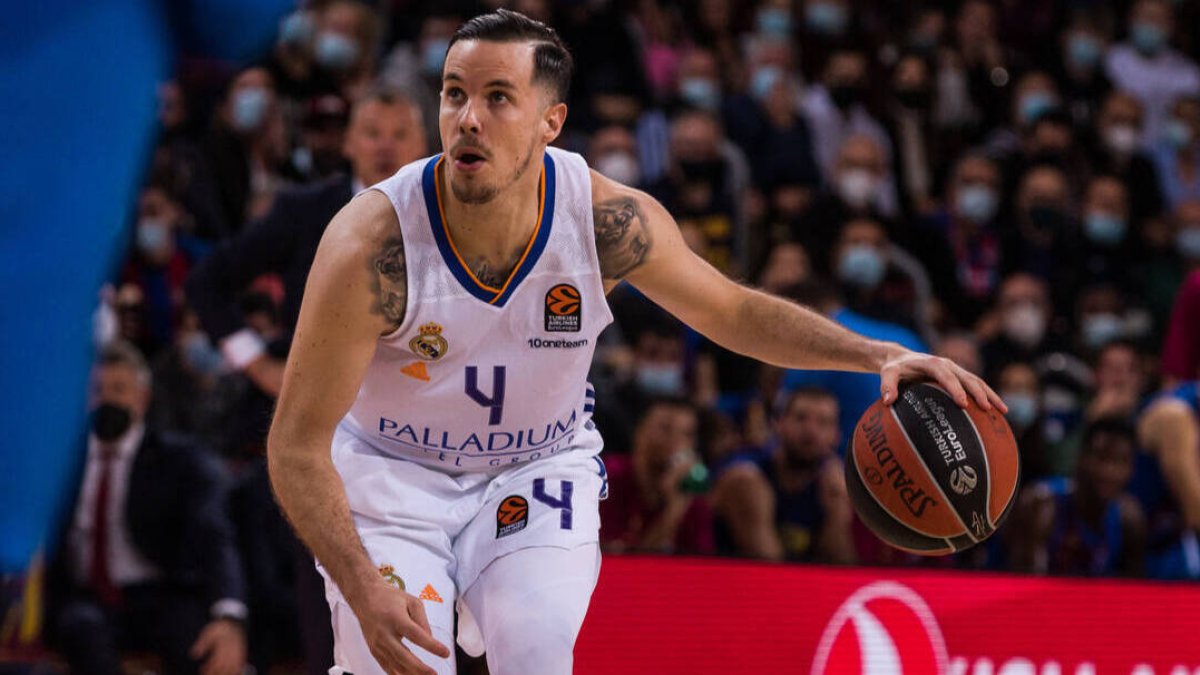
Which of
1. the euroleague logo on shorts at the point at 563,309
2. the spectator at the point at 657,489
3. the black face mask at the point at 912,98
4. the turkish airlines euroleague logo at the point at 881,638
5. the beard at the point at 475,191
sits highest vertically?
the black face mask at the point at 912,98

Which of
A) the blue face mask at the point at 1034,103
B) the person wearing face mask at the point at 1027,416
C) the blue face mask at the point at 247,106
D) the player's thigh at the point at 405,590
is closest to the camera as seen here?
the player's thigh at the point at 405,590

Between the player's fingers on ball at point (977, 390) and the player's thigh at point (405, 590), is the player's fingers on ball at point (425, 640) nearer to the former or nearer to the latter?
the player's thigh at point (405, 590)

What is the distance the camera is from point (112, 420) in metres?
6.18

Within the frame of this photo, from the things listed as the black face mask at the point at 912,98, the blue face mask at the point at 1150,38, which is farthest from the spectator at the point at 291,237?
the blue face mask at the point at 1150,38

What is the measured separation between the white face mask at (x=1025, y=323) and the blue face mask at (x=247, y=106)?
452cm

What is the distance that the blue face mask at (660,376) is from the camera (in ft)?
27.3

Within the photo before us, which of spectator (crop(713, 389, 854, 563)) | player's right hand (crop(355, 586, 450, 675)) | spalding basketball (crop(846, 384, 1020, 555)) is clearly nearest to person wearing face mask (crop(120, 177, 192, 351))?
spectator (crop(713, 389, 854, 563))

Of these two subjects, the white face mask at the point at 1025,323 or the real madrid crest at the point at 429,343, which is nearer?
the real madrid crest at the point at 429,343

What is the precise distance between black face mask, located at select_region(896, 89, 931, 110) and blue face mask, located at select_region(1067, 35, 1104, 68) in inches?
63.4

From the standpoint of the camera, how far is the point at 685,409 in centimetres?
709

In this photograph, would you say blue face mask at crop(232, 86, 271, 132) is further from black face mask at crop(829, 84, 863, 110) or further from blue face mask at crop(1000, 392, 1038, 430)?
blue face mask at crop(1000, 392, 1038, 430)

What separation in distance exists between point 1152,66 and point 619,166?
4885 millimetres

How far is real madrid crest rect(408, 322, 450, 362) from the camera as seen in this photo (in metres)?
3.47

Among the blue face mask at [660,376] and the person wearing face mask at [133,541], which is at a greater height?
the blue face mask at [660,376]
